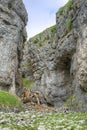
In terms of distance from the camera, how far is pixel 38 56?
84.4m

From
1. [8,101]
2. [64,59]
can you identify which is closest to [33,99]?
[64,59]

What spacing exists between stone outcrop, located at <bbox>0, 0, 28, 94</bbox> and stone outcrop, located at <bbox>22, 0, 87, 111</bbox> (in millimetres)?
8692

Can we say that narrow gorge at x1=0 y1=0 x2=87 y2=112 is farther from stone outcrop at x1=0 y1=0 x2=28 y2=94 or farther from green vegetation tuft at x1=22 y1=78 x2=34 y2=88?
green vegetation tuft at x1=22 y1=78 x2=34 y2=88

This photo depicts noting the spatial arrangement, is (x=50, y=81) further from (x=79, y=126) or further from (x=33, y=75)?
(x=79, y=126)

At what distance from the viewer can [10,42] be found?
51.8m

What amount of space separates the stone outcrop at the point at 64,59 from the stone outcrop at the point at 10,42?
28.5 feet

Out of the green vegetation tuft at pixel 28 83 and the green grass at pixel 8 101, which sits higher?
the green vegetation tuft at pixel 28 83

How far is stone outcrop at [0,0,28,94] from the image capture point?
50028mm

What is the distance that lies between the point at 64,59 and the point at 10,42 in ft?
44.6

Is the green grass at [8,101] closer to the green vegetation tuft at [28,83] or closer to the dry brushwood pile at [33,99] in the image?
the dry brushwood pile at [33,99]

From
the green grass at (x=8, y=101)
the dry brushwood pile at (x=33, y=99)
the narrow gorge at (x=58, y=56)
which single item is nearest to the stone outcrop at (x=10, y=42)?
the narrow gorge at (x=58, y=56)

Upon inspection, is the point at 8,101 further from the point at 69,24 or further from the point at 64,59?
the point at 64,59

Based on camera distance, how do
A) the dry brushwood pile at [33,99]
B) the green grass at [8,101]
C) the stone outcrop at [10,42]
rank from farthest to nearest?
the dry brushwood pile at [33,99] → the stone outcrop at [10,42] → the green grass at [8,101]

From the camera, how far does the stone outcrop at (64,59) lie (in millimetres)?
46281
